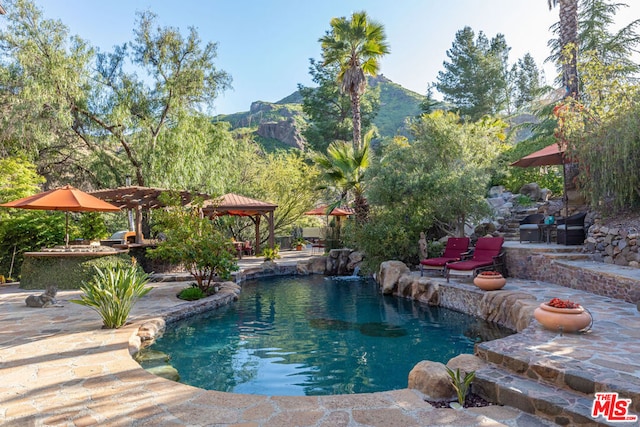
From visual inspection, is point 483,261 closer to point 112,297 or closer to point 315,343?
point 315,343

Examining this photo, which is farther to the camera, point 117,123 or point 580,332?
point 117,123

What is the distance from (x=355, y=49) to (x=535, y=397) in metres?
17.1

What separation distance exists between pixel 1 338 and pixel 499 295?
8512mm

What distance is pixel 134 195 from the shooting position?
12266 millimetres

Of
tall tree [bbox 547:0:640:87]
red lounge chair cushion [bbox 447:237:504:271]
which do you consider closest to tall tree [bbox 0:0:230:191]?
red lounge chair cushion [bbox 447:237:504:271]

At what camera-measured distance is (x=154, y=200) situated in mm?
13312

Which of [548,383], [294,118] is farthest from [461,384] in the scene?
[294,118]

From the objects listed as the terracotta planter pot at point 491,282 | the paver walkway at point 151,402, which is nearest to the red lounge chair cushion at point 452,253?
the terracotta planter pot at point 491,282

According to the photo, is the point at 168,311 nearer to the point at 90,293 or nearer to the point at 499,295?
the point at 90,293

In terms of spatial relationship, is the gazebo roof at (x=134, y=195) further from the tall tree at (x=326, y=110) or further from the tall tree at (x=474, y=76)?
the tall tree at (x=474, y=76)

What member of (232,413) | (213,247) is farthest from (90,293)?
(232,413)

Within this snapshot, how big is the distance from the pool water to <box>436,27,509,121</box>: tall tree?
24176 mm

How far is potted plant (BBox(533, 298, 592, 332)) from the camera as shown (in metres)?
4.68

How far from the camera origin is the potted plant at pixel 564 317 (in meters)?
4.68
